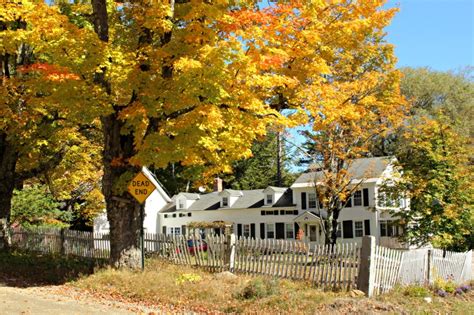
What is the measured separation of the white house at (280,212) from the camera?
4028cm

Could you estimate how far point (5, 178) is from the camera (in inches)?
796

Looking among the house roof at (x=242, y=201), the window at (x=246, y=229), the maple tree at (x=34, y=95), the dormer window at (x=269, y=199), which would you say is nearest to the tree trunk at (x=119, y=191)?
the maple tree at (x=34, y=95)

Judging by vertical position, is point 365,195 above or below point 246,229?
above

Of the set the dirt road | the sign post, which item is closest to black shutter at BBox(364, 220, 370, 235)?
Result: the sign post

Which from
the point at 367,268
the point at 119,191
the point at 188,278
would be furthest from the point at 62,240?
the point at 367,268

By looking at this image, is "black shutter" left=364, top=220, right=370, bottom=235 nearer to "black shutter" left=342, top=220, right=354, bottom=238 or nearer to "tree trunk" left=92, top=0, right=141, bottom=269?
"black shutter" left=342, top=220, right=354, bottom=238

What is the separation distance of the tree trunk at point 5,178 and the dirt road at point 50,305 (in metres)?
8.17

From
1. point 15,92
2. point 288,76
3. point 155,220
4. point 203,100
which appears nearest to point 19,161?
point 15,92

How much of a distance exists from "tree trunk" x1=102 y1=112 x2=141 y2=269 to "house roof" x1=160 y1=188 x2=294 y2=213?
31222 millimetres

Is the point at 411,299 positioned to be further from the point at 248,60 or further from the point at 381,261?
the point at 248,60

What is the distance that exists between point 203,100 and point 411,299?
731 cm

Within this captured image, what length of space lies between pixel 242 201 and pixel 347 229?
38.5 ft

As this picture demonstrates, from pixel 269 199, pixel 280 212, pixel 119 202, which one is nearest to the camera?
pixel 119 202

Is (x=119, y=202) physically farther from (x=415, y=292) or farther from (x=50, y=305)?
(x=415, y=292)
